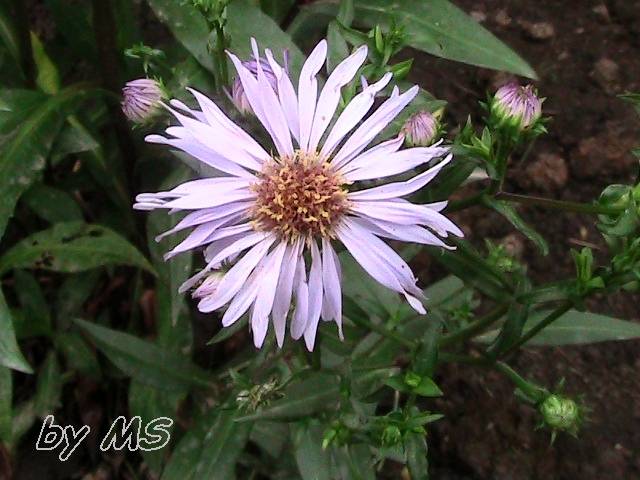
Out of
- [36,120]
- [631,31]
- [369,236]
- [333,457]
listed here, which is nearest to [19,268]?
[36,120]

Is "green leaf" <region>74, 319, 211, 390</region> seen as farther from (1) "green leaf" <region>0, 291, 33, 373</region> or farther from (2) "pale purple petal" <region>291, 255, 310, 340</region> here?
(2) "pale purple petal" <region>291, 255, 310, 340</region>

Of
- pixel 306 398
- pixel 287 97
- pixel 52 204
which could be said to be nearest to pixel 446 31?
pixel 287 97

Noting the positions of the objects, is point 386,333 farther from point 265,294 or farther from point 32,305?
point 32,305

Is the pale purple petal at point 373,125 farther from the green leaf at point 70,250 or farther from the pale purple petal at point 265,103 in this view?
the green leaf at point 70,250

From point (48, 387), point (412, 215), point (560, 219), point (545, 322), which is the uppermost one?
point (412, 215)

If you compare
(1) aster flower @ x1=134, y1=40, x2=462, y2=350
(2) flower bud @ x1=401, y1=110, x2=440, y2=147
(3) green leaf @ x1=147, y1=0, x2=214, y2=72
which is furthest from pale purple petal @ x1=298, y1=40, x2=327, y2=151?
(3) green leaf @ x1=147, y1=0, x2=214, y2=72

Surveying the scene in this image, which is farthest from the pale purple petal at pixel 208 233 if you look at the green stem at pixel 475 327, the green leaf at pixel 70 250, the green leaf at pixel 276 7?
the green leaf at pixel 276 7

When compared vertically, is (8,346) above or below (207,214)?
below

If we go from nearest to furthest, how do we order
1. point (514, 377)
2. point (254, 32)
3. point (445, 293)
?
1. point (514, 377)
2. point (254, 32)
3. point (445, 293)
